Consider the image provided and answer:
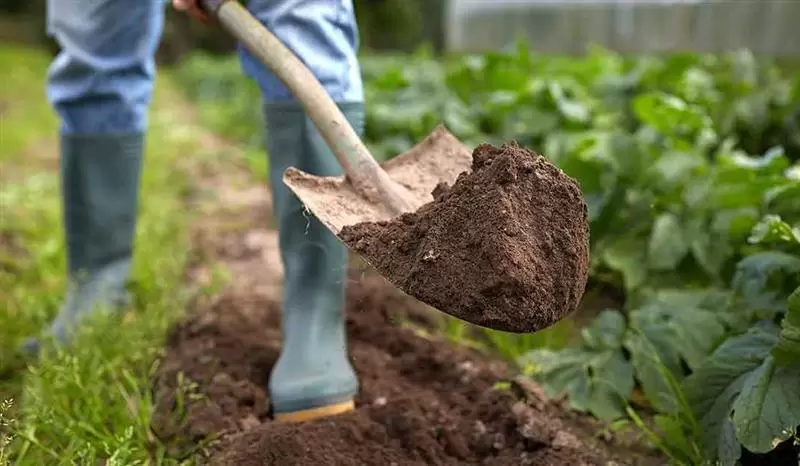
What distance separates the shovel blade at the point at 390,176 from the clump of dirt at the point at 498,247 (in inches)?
4.0

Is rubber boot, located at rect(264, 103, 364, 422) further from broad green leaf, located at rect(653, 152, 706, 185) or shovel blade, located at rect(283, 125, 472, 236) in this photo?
broad green leaf, located at rect(653, 152, 706, 185)

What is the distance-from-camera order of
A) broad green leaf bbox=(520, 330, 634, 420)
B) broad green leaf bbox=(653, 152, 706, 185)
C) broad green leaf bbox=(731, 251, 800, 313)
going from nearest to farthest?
broad green leaf bbox=(731, 251, 800, 313)
broad green leaf bbox=(520, 330, 634, 420)
broad green leaf bbox=(653, 152, 706, 185)

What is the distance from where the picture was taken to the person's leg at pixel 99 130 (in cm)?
186

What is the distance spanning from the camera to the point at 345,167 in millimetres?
1417

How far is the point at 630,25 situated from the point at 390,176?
6.25 meters

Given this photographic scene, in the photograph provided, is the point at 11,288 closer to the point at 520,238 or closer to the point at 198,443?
the point at 198,443

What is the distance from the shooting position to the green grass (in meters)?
1.38

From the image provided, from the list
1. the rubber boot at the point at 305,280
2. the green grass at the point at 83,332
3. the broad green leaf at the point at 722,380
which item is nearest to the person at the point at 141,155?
the rubber boot at the point at 305,280

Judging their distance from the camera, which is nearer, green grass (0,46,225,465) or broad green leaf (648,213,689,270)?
green grass (0,46,225,465)

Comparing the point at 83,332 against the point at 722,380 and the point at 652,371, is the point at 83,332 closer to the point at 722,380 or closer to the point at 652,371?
the point at 652,371

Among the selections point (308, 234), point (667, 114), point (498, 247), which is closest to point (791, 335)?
point (498, 247)

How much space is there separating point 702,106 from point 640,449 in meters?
1.65

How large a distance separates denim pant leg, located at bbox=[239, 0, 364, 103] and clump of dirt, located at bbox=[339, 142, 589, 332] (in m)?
0.39

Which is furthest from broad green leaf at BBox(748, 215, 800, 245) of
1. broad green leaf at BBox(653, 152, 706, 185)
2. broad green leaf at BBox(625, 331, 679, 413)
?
broad green leaf at BBox(653, 152, 706, 185)
